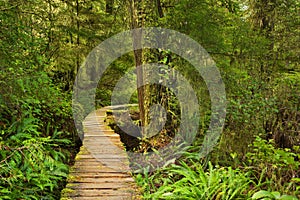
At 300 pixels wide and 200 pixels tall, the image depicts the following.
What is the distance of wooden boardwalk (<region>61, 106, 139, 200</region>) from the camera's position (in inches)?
151

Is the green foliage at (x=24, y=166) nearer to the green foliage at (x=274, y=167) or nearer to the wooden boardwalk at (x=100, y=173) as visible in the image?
the wooden boardwalk at (x=100, y=173)

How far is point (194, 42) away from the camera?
4.96 m

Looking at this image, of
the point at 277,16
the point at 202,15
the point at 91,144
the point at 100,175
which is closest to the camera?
the point at 100,175

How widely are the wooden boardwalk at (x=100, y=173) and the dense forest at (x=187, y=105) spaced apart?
22 cm

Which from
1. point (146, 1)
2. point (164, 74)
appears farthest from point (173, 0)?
point (164, 74)

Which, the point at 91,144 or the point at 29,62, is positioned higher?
the point at 29,62

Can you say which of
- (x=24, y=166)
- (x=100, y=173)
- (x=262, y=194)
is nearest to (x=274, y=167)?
(x=262, y=194)

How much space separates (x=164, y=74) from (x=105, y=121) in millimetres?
3597

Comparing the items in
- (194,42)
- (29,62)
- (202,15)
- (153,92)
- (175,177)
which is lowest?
(175,177)

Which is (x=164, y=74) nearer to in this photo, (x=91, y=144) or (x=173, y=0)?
(x=173, y=0)

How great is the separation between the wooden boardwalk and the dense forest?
0.22 metres

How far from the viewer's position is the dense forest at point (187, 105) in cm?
358

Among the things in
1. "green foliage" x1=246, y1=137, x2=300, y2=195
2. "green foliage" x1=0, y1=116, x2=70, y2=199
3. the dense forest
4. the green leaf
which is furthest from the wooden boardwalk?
"green foliage" x1=246, y1=137, x2=300, y2=195

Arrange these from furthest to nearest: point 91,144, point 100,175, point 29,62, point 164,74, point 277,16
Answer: point 277,16 → point 91,144 → point 164,74 → point 100,175 → point 29,62
